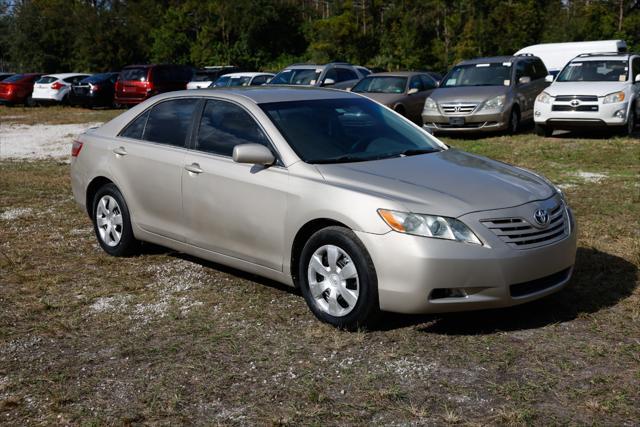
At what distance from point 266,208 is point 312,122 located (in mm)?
790

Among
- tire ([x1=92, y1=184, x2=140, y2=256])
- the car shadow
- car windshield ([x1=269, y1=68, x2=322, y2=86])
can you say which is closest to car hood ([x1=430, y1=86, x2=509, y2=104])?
car windshield ([x1=269, y1=68, x2=322, y2=86])

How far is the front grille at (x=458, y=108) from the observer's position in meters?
15.7

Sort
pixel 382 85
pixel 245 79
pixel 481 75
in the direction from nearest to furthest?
pixel 481 75, pixel 382 85, pixel 245 79

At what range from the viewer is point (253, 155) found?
5320mm

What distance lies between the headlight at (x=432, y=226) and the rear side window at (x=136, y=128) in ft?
9.56

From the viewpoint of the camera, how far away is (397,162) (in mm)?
5434

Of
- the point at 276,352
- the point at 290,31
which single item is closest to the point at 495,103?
the point at 276,352

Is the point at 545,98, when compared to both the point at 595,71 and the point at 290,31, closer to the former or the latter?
the point at 595,71

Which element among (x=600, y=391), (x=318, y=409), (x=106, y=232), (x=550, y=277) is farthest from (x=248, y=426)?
(x=106, y=232)

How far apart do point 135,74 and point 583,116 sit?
1752cm

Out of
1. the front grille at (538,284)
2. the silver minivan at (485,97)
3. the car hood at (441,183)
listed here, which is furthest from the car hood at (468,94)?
the front grille at (538,284)

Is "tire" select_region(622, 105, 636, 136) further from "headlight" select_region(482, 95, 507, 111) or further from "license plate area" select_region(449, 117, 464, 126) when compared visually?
"license plate area" select_region(449, 117, 464, 126)

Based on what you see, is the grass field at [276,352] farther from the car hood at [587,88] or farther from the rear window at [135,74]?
the rear window at [135,74]

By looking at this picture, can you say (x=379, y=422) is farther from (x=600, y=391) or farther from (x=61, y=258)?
(x=61, y=258)
